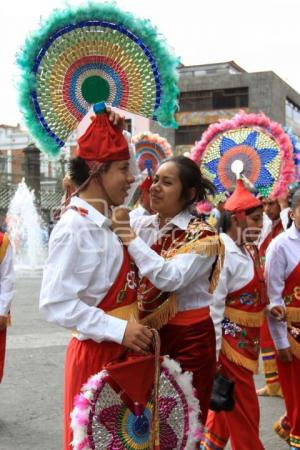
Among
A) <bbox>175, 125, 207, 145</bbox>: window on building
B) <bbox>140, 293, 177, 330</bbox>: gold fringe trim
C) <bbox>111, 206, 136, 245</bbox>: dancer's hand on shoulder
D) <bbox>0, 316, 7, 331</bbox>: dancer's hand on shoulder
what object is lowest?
<bbox>0, 316, 7, 331</bbox>: dancer's hand on shoulder

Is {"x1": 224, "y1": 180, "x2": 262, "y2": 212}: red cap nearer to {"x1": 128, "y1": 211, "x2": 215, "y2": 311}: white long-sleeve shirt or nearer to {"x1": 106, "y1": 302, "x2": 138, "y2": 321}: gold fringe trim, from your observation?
{"x1": 128, "y1": 211, "x2": 215, "y2": 311}: white long-sleeve shirt

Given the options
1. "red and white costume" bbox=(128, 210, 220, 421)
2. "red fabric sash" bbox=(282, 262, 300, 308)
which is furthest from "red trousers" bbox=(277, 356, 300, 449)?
"red and white costume" bbox=(128, 210, 220, 421)

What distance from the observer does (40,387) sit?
579 centimetres

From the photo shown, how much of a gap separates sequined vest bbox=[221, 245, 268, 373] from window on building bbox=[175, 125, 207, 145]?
125 ft

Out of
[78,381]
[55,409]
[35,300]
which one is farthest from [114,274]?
[35,300]

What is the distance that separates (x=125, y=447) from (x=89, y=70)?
5.46ft

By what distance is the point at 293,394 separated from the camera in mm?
4047

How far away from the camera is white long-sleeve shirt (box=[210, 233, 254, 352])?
3744 millimetres

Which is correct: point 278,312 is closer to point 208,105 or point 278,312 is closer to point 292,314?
point 292,314

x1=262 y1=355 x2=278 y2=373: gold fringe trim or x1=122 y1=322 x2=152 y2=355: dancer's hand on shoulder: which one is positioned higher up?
x1=122 y1=322 x2=152 y2=355: dancer's hand on shoulder

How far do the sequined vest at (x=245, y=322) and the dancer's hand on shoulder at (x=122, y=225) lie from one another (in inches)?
56.9

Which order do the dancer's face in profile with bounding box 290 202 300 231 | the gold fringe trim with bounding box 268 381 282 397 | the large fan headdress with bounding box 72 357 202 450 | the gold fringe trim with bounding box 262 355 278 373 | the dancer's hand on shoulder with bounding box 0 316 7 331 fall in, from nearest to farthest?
the large fan headdress with bounding box 72 357 202 450 → the dancer's face in profile with bounding box 290 202 300 231 → the dancer's hand on shoulder with bounding box 0 316 7 331 → the gold fringe trim with bounding box 268 381 282 397 → the gold fringe trim with bounding box 262 355 278 373

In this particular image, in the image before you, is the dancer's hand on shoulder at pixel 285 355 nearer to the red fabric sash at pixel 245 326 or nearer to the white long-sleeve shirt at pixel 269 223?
the red fabric sash at pixel 245 326

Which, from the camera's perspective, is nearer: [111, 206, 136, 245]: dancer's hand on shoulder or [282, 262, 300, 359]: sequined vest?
[111, 206, 136, 245]: dancer's hand on shoulder
